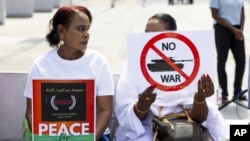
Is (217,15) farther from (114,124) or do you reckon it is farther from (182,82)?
(182,82)

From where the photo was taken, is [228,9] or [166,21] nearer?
[166,21]

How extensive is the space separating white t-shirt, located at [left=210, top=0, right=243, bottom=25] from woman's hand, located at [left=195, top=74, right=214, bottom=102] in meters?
3.71

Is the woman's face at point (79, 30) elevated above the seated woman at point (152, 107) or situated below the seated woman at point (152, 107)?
above

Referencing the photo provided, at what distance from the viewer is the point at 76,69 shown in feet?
12.8

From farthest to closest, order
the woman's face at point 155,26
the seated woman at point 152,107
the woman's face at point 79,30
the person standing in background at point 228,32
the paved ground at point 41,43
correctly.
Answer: the paved ground at point 41,43 < the person standing in background at point 228,32 < the woman's face at point 155,26 < the woman's face at point 79,30 < the seated woman at point 152,107

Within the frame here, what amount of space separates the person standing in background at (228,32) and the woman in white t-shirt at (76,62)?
11.7 ft

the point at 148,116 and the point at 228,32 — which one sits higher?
the point at 148,116

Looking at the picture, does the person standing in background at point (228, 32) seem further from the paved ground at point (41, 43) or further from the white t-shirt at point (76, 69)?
the white t-shirt at point (76, 69)

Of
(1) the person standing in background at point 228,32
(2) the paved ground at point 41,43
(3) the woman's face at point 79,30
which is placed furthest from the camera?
(2) the paved ground at point 41,43

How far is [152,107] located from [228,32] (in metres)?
3.64

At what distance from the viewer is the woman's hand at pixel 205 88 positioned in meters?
3.59

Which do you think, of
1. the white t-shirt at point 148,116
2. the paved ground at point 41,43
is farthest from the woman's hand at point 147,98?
the paved ground at point 41,43

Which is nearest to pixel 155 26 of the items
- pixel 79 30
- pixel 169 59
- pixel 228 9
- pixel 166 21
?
pixel 166 21

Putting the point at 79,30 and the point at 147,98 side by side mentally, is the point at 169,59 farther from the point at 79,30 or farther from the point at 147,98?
the point at 79,30
